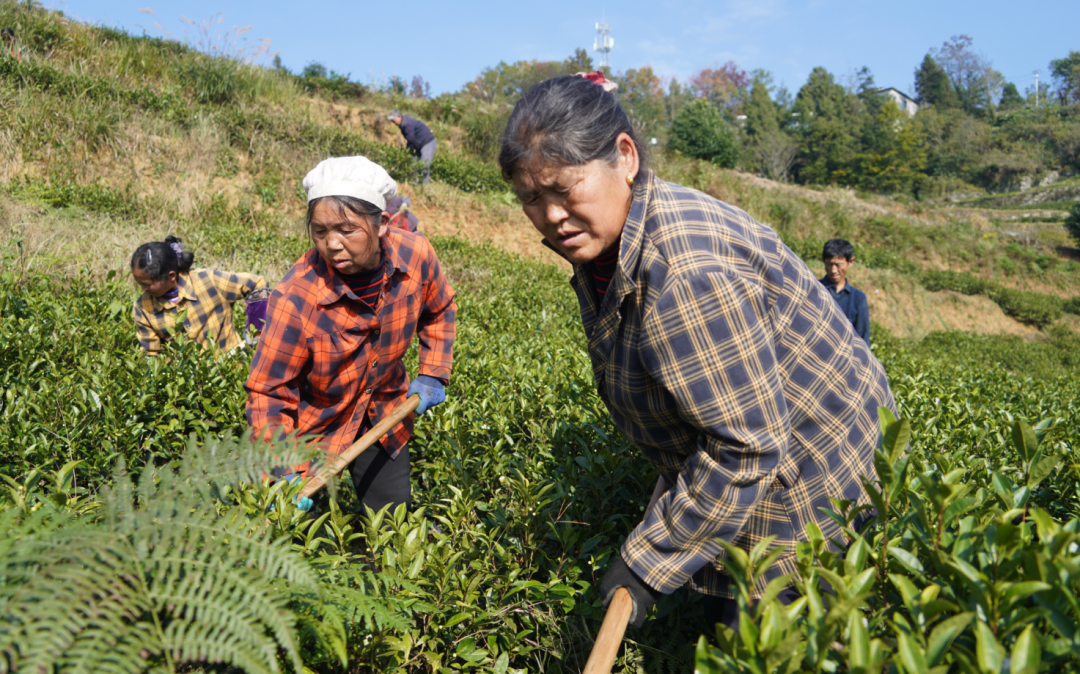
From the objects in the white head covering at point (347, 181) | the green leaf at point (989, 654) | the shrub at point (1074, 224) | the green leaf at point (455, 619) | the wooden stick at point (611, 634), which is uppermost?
the shrub at point (1074, 224)

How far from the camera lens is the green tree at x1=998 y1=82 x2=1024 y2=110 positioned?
2544 inches

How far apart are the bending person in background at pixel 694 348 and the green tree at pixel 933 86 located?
7659 cm

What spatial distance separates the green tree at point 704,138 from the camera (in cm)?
2786

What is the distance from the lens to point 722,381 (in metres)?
1.27

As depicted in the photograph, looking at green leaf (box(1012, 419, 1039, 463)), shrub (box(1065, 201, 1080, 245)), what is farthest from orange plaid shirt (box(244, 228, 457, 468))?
shrub (box(1065, 201, 1080, 245))

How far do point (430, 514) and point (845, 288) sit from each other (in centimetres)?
520

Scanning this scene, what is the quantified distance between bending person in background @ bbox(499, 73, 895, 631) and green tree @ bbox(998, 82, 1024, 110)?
82.1 meters

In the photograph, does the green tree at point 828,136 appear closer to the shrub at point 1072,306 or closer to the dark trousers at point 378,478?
the shrub at point 1072,306

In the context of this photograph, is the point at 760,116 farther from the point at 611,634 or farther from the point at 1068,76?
the point at 611,634

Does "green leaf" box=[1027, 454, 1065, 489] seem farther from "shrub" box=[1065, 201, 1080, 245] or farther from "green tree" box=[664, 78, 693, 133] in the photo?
"green tree" box=[664, 78, 693, 133]

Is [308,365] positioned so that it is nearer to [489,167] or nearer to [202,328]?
[202,328]

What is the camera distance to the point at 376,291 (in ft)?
7.86

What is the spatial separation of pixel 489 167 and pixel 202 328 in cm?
1302

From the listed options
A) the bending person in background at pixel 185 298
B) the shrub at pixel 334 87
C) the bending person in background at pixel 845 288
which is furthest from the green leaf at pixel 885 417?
the shrub at pixel 334 87
